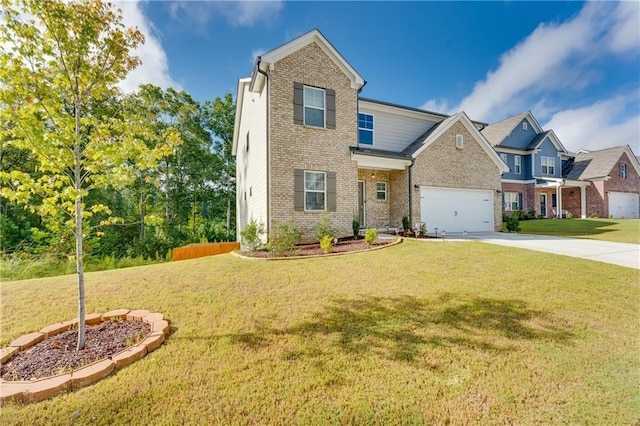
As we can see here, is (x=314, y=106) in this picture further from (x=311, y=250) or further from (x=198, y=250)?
(x=198, y=250)

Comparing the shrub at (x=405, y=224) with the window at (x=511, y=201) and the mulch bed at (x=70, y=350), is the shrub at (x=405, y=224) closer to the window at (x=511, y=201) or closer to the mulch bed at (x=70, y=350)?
the mulch bed at (x=70, y=350)

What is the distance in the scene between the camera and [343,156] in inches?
438

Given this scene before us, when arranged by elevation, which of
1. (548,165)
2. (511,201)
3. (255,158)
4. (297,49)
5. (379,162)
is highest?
(297,49)

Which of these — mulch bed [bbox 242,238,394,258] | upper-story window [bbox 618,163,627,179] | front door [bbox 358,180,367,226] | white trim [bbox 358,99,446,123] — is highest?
white trim [bbox 358,99,446,123]

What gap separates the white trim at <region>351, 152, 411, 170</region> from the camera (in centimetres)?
1155

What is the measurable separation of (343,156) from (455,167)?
6.71m

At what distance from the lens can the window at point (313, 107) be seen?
34.9ft

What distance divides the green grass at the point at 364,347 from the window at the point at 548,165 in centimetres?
2406

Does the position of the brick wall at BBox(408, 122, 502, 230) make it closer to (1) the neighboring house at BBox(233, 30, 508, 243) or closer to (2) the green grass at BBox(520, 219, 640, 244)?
(1) the neighboring house at BBox(233, 30, 508, 243)

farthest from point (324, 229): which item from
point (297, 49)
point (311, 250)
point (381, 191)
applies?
point (297, 49)

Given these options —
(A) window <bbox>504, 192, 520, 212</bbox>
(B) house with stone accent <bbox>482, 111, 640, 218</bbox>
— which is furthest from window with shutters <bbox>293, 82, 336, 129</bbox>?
(A) window <bbox>504, 192, 520, 212</bbox>

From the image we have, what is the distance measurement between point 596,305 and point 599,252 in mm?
5615

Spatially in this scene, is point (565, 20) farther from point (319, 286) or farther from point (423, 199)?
point (319, 286)

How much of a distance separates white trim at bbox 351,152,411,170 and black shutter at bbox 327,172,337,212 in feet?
4.40
